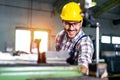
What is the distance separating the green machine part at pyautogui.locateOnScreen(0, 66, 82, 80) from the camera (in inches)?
43.9

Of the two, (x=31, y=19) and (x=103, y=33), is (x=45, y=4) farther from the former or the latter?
(x=103, y=33)

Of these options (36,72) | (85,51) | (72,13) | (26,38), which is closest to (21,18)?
(26,38)

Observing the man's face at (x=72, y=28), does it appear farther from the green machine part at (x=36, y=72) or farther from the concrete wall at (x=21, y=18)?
the concrete wall at (x=21, y=18)

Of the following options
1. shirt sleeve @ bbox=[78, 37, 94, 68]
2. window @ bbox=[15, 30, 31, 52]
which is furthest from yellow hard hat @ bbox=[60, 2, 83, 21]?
window @ bbox=[15, 30, 31, 52]

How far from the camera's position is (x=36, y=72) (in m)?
1.18

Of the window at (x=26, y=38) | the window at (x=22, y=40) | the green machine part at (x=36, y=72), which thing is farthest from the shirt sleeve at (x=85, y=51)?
the window at (x=22, y=40)

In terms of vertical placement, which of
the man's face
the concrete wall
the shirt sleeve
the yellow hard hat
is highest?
the concrete wall

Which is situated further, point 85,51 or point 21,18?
point 21,18

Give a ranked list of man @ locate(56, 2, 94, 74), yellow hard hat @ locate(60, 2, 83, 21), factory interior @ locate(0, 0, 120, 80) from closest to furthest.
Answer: man @ locate(56, 2, 94, 74), yellow hard hat @ locate(60, 2, 83, 21), factory interior @ locate(0, 0, 120, 80)

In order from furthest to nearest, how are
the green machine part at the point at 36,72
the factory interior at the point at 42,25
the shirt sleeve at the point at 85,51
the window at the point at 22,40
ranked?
the window at the point at 22,40 < the factory interior at the point at 42,25 < the shirt sleeve at the point at 85,51 < the green machine part at the point at 36,72

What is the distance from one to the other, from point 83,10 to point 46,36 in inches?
240

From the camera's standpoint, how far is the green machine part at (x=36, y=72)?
1.11 meters

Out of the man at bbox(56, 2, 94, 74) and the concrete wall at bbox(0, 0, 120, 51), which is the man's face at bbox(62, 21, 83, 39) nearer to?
the man at bbox(56, 2, 94, 74)

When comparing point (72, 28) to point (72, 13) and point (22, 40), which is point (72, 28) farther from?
point (22, 40)
